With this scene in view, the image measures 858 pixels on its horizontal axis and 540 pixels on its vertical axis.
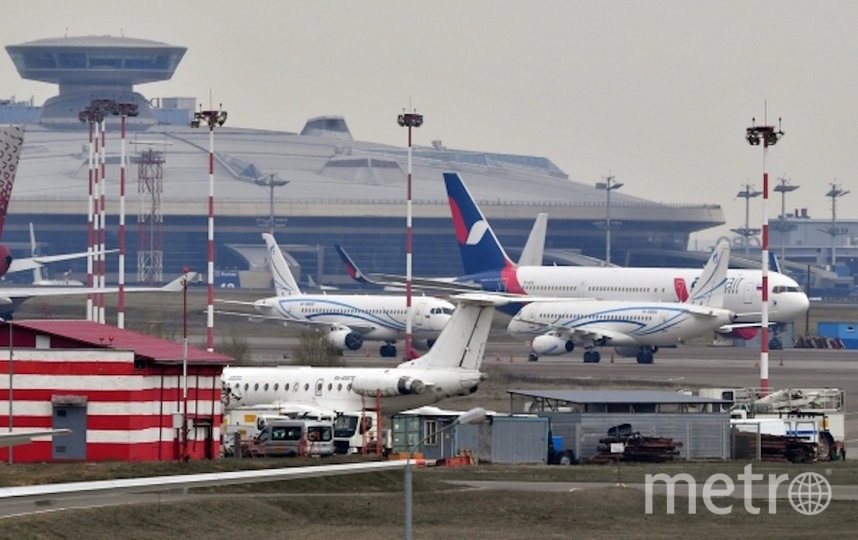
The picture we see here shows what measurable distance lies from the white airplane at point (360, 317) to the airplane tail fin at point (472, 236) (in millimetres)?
16702

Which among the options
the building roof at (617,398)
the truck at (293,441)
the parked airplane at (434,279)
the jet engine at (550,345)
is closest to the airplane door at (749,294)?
the jet engine at (550,345)

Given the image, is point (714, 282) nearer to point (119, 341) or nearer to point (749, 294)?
point (749, 294)

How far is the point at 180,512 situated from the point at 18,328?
18409 mm

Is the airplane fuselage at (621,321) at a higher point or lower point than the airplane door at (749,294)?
lower

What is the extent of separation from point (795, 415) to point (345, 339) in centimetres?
6417

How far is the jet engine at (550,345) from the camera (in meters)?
127

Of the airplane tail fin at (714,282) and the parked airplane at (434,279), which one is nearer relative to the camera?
the airplane tail fin at (714,282)

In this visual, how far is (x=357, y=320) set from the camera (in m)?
136

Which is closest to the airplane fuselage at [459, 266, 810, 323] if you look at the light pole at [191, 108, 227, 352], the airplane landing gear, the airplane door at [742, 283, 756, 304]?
the airplane door at [742, 283, 756, 304]

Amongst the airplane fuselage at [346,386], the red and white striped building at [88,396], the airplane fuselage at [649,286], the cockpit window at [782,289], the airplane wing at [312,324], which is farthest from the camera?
the cockpit window at [782,289]

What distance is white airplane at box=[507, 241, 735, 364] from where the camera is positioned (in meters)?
125

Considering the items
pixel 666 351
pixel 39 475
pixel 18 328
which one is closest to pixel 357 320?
pixel 666 351

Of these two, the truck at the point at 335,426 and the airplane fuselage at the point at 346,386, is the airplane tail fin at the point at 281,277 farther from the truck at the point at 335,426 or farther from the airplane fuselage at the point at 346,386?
the truck at the point at 335,426

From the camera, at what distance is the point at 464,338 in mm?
70250
